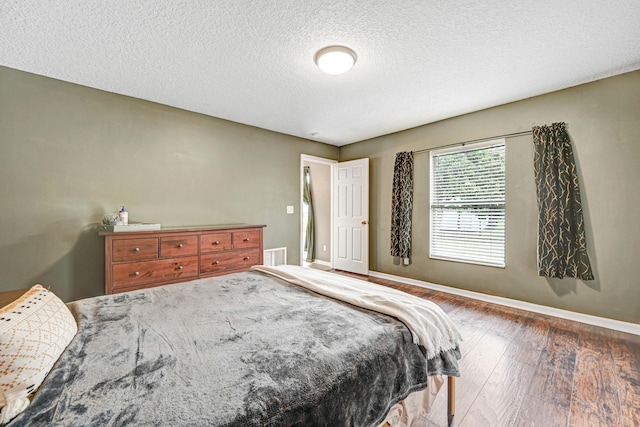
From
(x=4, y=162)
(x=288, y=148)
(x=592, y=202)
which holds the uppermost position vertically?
(x=288, y=148)

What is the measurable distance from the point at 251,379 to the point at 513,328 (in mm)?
2917

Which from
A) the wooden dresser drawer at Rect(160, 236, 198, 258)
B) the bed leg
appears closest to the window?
the bed leg

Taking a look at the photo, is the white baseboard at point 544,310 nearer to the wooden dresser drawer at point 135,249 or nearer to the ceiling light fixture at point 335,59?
the ceiling light fixture at point 335,59

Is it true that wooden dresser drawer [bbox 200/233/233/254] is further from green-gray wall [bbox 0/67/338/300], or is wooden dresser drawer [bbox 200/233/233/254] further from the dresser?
green-gray wall [bbox 0/67/338/300]

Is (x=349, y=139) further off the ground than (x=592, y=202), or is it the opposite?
(x=349, y=139)

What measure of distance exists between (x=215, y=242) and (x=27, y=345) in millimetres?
2370

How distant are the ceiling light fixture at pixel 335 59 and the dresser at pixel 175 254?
2.11 meters

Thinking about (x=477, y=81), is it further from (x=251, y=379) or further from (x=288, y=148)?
(x=251, y=379)

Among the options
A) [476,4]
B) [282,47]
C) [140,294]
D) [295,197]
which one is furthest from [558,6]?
[295,197]

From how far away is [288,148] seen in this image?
4629 mm

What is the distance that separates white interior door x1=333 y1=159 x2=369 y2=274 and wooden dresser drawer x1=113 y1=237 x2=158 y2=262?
3.26m

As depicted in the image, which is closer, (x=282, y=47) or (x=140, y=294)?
(x=140, y=294)

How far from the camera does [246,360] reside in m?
0.96

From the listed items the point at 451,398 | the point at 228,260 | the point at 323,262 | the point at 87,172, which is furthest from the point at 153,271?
the point at 323,262
